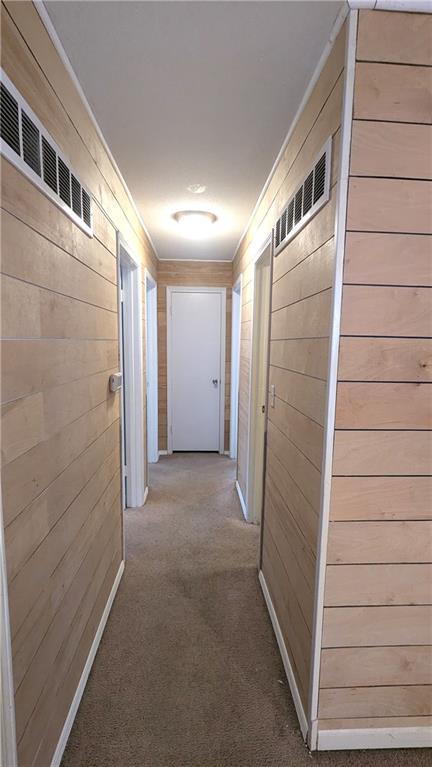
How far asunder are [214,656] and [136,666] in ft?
1.15

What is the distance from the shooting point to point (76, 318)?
4.42ft

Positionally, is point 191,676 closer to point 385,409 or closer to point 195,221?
point 385,409

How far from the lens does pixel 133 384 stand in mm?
2736

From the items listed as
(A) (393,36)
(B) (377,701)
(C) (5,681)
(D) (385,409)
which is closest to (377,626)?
(B) (377,701)

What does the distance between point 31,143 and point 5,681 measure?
4.48 feet

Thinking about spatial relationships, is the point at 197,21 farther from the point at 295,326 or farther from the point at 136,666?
the point at 136,666

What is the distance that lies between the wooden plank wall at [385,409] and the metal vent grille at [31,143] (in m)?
0.89

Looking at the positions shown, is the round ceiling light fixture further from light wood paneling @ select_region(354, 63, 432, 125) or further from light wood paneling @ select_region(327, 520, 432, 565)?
light wood paneling @ select_region(327, 520, 432, 565)

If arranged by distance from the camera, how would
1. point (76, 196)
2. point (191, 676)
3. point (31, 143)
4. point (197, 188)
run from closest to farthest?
point (31, 143) → point (76, 196) → point (191, 676) → point (197, 188)

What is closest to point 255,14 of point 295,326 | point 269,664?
point 295,326

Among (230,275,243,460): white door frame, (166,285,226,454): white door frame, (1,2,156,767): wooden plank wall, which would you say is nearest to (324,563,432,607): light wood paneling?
(1,2,156,767): wooden plank wall

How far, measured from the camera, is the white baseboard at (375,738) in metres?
1.25

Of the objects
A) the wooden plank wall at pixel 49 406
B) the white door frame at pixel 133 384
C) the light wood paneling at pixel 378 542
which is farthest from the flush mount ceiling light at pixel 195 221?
the light wood paneling at pixel 378 542

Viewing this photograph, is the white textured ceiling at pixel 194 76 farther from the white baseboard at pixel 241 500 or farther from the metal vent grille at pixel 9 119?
the white baseboard at pixel 241 500
